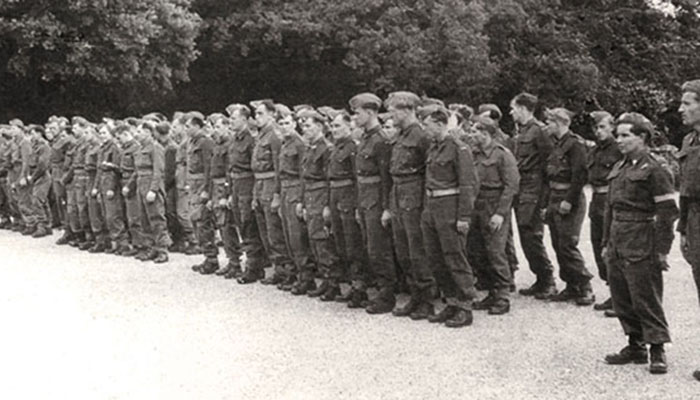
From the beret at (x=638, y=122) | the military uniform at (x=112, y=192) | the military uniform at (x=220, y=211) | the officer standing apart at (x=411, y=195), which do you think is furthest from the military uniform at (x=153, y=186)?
the beret at (x=638, y=122)

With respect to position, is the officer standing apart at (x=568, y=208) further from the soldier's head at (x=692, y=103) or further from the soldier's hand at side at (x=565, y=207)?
the soldier's head at (x=692, y=103)

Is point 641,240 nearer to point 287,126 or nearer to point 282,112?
point 287,126

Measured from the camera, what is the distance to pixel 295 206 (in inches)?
428

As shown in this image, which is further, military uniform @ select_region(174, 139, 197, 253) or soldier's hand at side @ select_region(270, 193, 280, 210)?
military uniform @ select_region(174, 139, 197, 253)

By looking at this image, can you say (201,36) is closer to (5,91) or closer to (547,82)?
(5,91)

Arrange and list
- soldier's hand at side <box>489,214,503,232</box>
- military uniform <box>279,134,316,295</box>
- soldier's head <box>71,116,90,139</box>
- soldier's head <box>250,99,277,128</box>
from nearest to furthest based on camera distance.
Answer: soldier's hand at side <box>489,214,503,232</box>, military uniform <box>279,134,316,295</box>, soldier's head <box>250,99,277,128</box>, soldier's head <box>71,116,90,139</box>

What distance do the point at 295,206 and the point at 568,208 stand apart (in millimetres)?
3020

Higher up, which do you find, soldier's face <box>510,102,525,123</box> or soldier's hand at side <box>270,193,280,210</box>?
soldier's face <box>510,102,525,123</box>

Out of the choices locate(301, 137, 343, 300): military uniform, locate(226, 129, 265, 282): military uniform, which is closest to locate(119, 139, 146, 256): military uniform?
locate(226, 129, 265, 282): military uniform

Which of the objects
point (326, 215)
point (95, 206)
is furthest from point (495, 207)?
point (95, 206)

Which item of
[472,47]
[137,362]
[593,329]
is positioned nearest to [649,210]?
[593,329]

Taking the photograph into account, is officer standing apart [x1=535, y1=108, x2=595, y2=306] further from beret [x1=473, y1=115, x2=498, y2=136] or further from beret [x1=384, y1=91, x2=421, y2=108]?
beret [x1=384, y1=91, x2=421, y2=108]

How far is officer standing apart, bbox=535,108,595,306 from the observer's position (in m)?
10.1

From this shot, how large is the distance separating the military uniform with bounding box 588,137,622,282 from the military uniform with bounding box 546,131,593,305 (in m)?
0.15
